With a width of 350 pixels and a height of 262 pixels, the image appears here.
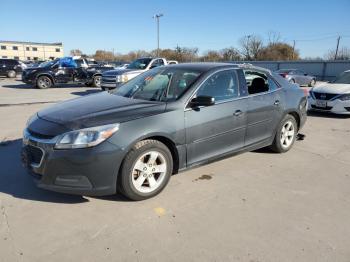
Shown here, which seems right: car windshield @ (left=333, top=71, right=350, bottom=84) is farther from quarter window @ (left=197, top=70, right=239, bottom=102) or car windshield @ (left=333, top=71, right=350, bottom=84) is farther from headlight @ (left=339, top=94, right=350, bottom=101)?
quarter window @ (left=197, top=70, right=239, bottom=102)

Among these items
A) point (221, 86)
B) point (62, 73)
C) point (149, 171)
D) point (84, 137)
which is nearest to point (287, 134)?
point (221, 86)

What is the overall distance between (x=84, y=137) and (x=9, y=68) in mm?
27417

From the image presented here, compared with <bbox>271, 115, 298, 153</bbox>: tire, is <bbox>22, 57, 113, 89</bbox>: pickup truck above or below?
above

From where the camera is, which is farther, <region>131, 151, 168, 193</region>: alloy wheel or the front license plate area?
the front license plate area

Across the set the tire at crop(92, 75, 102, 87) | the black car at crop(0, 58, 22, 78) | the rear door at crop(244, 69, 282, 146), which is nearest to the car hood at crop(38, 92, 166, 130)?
the rear door at crop(244, 69, 282, 146)

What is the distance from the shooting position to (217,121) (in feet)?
14.6

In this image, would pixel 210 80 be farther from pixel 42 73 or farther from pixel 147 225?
pixel 42 73

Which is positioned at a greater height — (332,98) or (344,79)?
(344,79)

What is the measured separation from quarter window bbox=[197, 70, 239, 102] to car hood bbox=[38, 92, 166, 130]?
2.43 feet

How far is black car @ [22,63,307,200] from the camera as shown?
11.4 feet

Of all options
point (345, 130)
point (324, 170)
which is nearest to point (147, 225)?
point (324, 170)

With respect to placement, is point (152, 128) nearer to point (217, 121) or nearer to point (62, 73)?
point (217, 121)

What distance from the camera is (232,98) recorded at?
4.73m

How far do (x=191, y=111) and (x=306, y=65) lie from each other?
37.4 m
